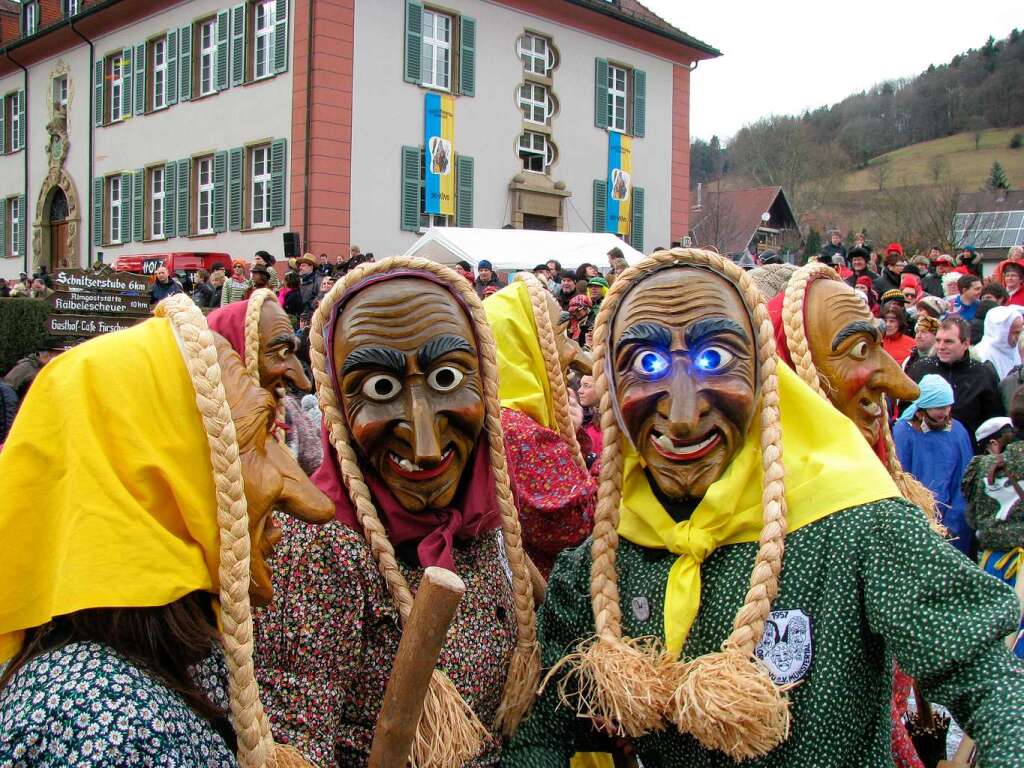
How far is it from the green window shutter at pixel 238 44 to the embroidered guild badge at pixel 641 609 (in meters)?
19.2

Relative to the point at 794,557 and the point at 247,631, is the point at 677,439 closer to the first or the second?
the point at 794,557

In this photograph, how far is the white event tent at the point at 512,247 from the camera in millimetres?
14734

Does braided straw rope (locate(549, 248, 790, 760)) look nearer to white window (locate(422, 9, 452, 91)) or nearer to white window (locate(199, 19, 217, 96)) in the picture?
white window (locate(422, 9, 452, 91))

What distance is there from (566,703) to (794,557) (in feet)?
1.90

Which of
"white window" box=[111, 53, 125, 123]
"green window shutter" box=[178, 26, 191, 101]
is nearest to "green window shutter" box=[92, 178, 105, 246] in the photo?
"white window" box=[111, 53, 125, 123]

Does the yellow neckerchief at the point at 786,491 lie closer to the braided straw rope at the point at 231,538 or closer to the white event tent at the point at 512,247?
the braided straw rope at the point at 231,538

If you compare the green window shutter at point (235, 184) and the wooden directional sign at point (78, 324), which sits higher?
the green window shutter at point (235, 184)

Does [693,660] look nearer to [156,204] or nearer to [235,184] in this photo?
[235,184]

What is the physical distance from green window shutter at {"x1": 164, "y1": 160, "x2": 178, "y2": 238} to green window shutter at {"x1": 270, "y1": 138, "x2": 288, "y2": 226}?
384 centimetres

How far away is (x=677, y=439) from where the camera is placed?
1921 mm

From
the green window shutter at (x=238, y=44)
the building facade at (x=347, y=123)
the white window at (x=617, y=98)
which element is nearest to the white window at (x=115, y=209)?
the building facade at (x=347, y=123)

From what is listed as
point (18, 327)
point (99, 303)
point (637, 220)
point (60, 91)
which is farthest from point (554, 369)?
point (60, 91)

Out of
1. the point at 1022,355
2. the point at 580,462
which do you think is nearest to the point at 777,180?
the point at 1022,355

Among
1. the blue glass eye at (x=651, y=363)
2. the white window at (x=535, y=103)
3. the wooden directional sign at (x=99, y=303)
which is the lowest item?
the blue glass eye at (x=651, y=363)
